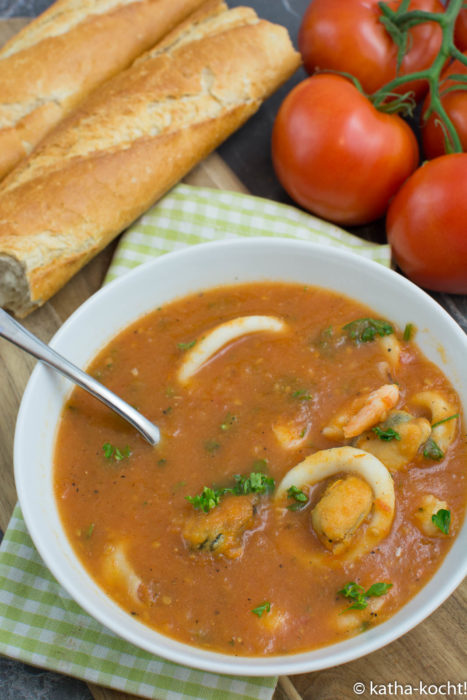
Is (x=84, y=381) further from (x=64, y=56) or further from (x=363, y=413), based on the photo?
(x=64, y=56)

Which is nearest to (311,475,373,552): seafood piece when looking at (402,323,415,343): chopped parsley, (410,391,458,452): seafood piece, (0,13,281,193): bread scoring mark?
(410,391,458,452): seafood piece

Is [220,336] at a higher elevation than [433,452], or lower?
higher

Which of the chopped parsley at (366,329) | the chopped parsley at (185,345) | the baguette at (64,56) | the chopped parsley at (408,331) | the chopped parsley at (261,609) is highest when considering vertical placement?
the baguette at (64,56)

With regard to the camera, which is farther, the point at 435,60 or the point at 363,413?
the point at 435,60

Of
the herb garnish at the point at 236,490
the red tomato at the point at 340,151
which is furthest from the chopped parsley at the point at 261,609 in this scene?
the red tomato at the point at 340,151

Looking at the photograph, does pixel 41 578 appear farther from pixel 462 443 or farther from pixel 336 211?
pixel 336 211

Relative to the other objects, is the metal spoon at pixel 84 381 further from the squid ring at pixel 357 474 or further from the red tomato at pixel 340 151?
the red tomato at pixel 340 151

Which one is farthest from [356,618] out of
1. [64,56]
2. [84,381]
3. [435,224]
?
[64,56]

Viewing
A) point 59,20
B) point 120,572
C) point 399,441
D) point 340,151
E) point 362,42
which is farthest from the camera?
point 59,20
